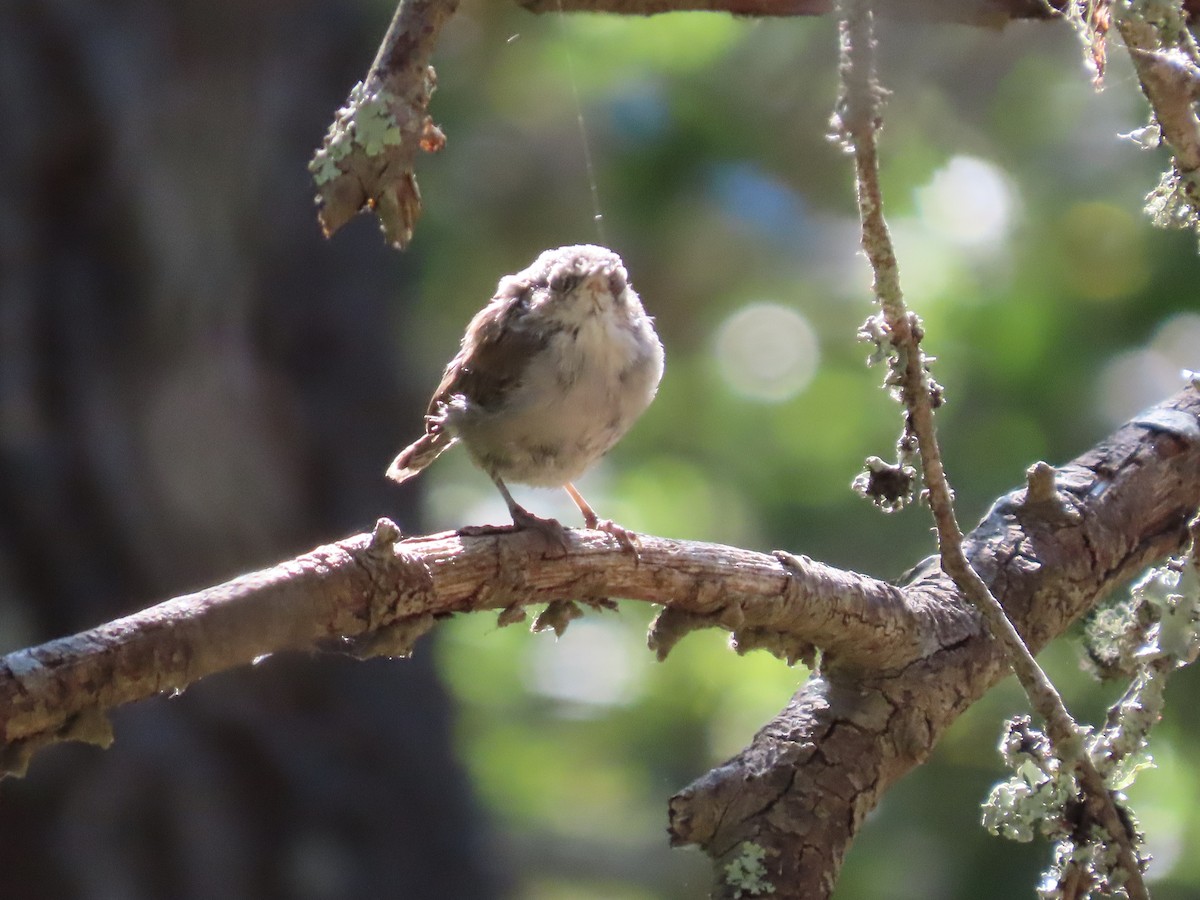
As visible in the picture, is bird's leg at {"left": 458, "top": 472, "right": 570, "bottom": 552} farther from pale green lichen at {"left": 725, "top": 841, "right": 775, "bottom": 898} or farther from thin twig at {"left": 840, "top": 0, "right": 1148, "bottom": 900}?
thin twig at {"left": 840, "top": 0, "right": 1148, "bottom": 900}

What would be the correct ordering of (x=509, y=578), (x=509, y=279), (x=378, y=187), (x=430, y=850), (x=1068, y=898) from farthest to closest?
(x=430, y=850)
(x=509, y=279)
(x=509, y=578)
(x=1068, y=898)
(x=378, y=187)

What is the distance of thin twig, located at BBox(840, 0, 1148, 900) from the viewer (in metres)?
1.44

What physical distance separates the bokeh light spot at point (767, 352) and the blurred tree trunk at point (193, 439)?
1.59 m

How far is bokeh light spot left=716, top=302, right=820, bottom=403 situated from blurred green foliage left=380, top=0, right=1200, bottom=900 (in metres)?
0.05

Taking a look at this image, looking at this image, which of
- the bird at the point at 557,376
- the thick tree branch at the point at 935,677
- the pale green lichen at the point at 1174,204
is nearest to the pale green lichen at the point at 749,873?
the thick tree branch at the point at 935,677

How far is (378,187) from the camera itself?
1.40 meters

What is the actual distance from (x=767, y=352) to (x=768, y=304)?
1.22 ft

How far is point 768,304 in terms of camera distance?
6.05 m

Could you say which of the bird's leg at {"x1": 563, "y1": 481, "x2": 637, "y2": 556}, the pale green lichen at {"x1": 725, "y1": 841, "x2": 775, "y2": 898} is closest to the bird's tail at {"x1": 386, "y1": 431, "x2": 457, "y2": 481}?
the bird's leg at {"x1": 563, "y1": 481, "x2": 637, "y2": 556}

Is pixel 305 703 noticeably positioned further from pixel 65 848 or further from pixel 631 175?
pixel 631 175

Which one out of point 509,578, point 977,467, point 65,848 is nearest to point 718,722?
point 977,467

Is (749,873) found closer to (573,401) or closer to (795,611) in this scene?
(795,611)

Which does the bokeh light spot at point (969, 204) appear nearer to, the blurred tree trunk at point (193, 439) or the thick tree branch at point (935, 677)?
the blurred tree trunk at point (193, 439)

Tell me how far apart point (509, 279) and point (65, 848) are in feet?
8.05
